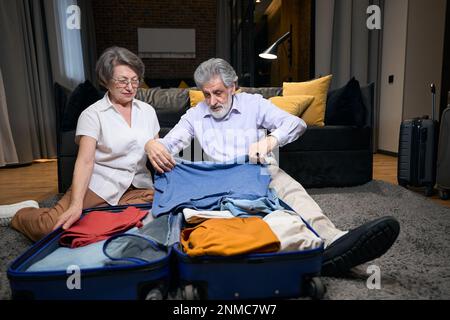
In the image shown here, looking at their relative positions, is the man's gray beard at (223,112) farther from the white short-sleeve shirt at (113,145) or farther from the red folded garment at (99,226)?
the red folded garment at (99,226)

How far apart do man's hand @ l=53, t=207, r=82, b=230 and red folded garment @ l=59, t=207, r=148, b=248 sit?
0.01m

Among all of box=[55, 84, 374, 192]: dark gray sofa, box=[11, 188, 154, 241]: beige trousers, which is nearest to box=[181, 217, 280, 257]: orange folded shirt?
box=[11, 188, 154, 241]: beige trousers

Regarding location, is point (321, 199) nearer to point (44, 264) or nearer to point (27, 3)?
point (44, 264)

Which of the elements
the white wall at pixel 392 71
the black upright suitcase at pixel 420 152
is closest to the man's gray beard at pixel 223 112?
the black upright suitcase at pixel 420 152

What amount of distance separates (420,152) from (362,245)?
1399 mm

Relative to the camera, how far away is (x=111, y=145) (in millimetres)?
1158

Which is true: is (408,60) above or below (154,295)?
above

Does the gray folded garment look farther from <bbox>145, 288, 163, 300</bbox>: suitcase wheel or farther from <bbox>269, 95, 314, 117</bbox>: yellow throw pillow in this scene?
<bbox>269, 95, 314, 117</bbox>: yellow throw pillow

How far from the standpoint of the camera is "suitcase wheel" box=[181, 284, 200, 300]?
0.73 meters

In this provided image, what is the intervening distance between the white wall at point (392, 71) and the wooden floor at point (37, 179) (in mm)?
358

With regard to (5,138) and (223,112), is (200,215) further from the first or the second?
(5,138)

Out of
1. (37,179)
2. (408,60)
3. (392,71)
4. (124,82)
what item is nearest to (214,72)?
(124,82)

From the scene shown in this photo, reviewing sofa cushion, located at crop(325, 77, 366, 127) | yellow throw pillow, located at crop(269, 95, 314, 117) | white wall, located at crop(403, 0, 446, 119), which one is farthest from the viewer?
white wall, located at crop(403, 0, 446, 119)

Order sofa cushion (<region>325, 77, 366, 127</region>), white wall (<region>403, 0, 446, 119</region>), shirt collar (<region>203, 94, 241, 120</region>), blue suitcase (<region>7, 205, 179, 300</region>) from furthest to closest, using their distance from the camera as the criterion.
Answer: white wall (<region>403, 0, 446, 119</region>)
sofa cushion (<region>325, 77, 366, 127</region>)
shirt collar (<region>203, 94, 241, 120</region>)
blue suitcase (<region>7, 205, 179, 300</region>)
